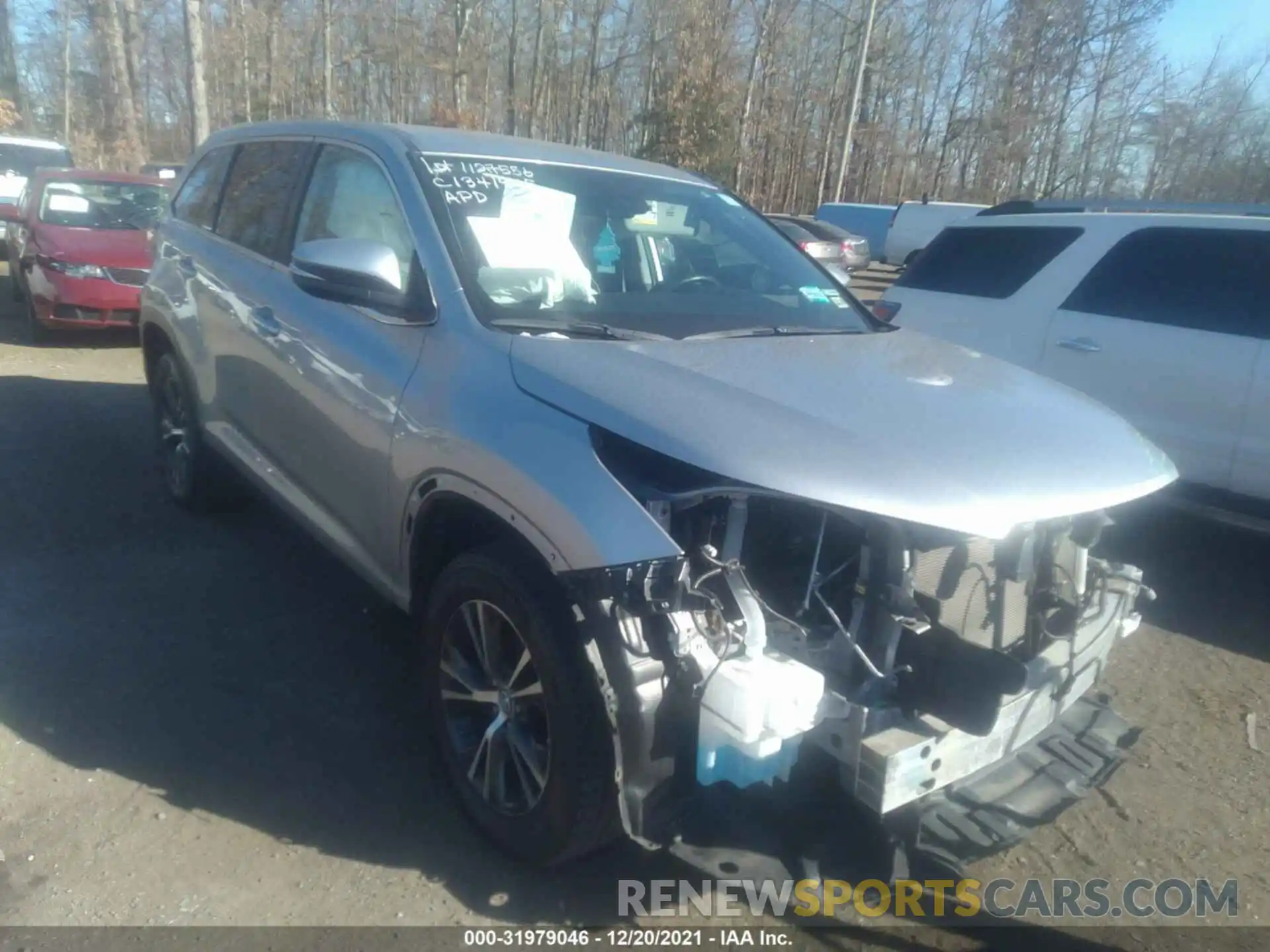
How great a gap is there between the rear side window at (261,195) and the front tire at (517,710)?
199 cm

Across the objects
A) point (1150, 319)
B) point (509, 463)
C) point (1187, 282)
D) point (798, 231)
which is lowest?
point (509, 463)

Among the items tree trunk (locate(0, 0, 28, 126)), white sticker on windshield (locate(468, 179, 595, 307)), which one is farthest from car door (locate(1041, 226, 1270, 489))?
tree trunk (locate(0, 0, 28, 126))

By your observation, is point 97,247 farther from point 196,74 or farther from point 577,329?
point 196,74

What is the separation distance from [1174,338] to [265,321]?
4492mm

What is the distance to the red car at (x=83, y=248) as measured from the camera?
31.2ft

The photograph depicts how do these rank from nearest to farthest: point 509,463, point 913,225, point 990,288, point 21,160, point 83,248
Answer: point 509,463, point 990,288, point 83,248, point 21,160, point 913,225

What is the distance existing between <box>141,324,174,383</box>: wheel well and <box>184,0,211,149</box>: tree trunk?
12552mm

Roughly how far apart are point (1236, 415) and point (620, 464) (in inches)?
157

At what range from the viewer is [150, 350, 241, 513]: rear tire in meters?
5.19

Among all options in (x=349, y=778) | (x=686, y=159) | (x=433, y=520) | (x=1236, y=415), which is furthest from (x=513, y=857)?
(x=686, y=159)

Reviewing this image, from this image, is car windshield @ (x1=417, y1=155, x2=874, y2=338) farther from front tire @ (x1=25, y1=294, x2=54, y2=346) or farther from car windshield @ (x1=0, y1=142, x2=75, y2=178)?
car windshield @ (x1=0, y1=142, x2=75, y2=178)

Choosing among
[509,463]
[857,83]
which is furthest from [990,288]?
[857,83]

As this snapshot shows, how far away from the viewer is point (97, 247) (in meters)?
9.84

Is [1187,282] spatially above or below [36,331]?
above
